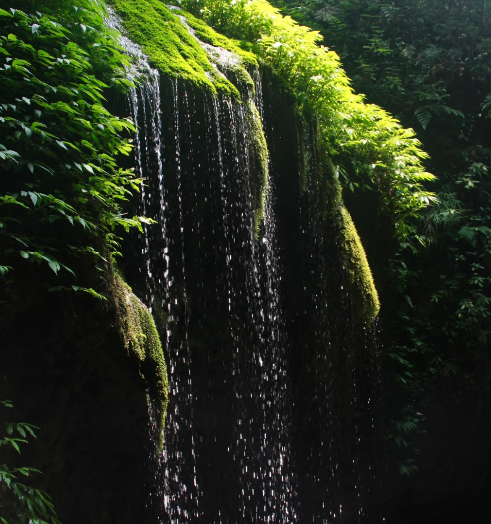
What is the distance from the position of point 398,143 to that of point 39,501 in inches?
202

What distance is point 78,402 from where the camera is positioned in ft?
9.46

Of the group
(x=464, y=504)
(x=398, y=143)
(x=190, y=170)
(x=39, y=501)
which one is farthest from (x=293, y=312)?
(x=464, y=504)

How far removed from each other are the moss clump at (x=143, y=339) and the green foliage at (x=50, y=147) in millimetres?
399

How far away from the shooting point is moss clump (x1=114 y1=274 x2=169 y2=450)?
9.86ft

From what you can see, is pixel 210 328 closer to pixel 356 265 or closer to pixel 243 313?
pixel 243 313

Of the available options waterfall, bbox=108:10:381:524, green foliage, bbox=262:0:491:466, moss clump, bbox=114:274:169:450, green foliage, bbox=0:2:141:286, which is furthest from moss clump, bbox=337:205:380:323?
green foliage, bbox=0:2:141:286

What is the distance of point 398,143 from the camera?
561 centimetres

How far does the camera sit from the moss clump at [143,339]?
3004 mm

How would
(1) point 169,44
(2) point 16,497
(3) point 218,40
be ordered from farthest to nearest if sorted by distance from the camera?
1. (3) point 218,40
2. (1) point 169,44
3. (2) point 16,497

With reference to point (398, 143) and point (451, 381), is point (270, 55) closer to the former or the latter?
point (398, 143)

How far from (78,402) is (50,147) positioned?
62.4 inches

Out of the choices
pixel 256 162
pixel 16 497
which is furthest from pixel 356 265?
pixel 16 497

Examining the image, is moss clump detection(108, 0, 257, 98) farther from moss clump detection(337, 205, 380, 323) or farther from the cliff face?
moss clump detection(337, 205, 380, 323)

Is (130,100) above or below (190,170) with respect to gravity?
above
